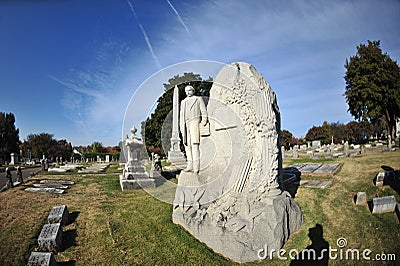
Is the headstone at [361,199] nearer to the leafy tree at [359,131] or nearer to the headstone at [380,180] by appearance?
the headstone at [380,180]

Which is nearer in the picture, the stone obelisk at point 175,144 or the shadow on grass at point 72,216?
the shadow on grass at point 72,216

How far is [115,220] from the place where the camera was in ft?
21.5

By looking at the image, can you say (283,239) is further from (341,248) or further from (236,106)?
(236,106)

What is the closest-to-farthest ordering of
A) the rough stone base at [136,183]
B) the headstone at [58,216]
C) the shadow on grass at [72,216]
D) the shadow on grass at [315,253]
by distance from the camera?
the shadow on grass at [315,253] → the headstone at [58,216] → the shadow on grass at [72,216] → the rough stone base at [136,183]

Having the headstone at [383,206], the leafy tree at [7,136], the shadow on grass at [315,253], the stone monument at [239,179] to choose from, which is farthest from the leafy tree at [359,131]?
the leafy tree at [7,136]

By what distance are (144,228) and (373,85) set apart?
32994 millimetres

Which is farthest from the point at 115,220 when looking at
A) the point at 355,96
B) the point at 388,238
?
the point at 355,96

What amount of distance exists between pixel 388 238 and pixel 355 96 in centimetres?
3076

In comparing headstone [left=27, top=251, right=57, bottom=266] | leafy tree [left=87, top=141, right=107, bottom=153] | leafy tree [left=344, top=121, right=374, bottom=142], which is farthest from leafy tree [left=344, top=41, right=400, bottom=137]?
leafy tree [left=87, top=141, right=107, bottom=153]

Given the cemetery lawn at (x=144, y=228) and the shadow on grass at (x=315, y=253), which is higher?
the cemetery lawn at (x=144, y=228)

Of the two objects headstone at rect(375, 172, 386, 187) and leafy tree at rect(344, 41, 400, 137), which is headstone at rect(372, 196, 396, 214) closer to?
headstone at rect(375, 172, 386, 187)

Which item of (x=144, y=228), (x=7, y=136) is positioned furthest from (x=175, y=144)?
(x=7, y=136)

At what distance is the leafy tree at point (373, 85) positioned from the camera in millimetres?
27922

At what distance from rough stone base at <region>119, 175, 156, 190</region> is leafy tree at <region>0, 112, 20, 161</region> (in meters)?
33.7
